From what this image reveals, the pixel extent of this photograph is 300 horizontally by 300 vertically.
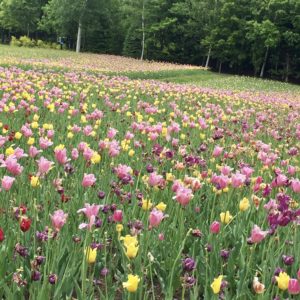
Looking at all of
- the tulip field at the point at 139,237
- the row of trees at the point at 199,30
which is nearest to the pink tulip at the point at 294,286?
the tulip field at the point at 139,237

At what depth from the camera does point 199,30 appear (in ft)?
200

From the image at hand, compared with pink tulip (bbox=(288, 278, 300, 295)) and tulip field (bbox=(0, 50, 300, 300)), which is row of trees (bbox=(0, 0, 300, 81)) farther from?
pink tulip (bbox=(288, 278, 300, 295))

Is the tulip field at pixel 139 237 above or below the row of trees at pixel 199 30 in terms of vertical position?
below

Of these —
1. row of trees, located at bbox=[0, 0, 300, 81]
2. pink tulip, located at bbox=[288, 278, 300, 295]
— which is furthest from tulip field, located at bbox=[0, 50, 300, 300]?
row of trees, located at bbox=[0, 0, 300, 81]

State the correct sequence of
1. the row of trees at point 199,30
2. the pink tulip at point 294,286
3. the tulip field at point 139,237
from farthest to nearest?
the row of trees at point 199,30
the tulip field at point 139,237
the pink tulip at point 294,286

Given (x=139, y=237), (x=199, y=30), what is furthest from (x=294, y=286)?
(x=199, y=30)

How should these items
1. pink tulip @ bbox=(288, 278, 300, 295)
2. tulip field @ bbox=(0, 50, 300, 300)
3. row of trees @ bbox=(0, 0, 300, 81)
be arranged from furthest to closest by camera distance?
row of trees @ bbox=(0, 0, 300, 81) → tulip field @ bbox=(0, 50, 300, 300) → pink tulip @ bbox=(288, 278, 300, 295)

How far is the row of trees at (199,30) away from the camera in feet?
169

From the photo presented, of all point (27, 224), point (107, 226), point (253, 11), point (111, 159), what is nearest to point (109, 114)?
point (111, 159)

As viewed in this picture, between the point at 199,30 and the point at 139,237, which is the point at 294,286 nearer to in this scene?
the point at 139,237

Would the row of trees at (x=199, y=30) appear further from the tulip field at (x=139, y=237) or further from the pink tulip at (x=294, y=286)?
the pink tulip at (x=294, y=286)

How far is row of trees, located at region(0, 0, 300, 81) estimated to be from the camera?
51594 mm

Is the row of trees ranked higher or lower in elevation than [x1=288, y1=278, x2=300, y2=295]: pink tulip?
higher

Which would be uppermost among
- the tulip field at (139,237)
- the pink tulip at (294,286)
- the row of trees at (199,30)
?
the row of trees at (199,30)
